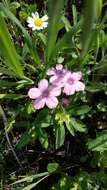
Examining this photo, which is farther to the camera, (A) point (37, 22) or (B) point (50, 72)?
(A) point (37, 22)

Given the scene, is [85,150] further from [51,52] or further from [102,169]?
[51,52]

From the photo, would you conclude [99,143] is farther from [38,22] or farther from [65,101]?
[38,22]

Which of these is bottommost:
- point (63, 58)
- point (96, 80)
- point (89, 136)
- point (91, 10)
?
point (89, 136)

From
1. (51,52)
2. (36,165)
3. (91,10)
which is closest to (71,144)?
(36,165)

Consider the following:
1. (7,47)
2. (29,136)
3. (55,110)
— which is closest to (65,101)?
(55,110)

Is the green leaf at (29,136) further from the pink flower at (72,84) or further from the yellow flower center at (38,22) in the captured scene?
the yellow flower center at (38,22)

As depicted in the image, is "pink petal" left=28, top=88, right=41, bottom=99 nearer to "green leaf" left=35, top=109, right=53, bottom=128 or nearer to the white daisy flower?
"green leaf" left=35, top=109, right=53, bottom=128

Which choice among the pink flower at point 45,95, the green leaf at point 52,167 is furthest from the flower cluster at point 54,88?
the green leaf at point 52,167

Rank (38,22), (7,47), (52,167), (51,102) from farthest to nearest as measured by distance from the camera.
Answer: (38,22), (52,167), (51,102), (7,47)
